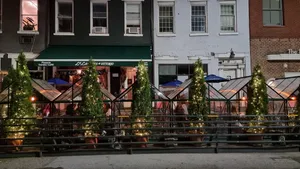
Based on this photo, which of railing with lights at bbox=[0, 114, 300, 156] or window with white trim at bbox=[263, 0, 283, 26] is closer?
railing with lights at bbox=[0, 114, 300, 156]

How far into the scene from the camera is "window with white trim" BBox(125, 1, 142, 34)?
20.0 m

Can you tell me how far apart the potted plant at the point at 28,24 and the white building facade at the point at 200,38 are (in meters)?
7.24

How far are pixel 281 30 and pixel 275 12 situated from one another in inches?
50.4

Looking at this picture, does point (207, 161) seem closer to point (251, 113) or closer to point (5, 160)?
point (251, 113)

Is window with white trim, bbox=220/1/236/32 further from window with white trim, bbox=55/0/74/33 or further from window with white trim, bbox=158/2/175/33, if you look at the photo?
window with white trim, bbox=55/0/74/33

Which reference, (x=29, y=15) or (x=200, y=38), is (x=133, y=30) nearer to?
(x=200, y=38)

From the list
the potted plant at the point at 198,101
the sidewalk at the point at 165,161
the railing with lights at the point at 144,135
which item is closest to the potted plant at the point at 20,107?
the railing with lights at the point at 144,135

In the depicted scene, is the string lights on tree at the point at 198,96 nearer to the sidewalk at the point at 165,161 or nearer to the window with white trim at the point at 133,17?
the sidewalk at the point at 165,161

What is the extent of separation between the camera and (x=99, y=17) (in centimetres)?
2005

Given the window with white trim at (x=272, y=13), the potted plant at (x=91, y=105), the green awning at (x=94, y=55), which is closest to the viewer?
the potted plant at (x=91, y=105)

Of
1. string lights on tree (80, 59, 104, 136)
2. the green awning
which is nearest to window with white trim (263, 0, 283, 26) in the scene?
the green awning

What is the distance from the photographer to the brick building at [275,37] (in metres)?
19.8

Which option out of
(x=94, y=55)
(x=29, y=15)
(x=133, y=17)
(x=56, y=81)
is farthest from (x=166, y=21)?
(x=29, y=15)

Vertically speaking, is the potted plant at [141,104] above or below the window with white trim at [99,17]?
below
